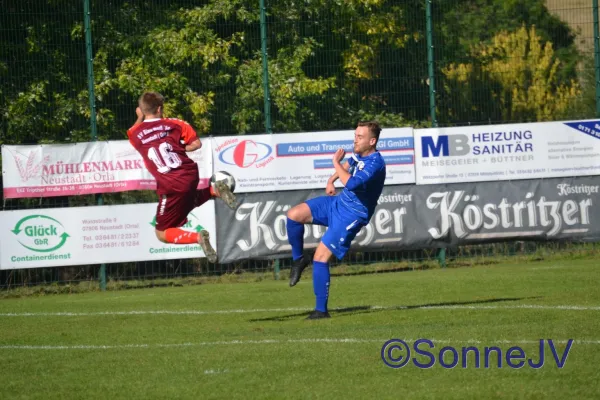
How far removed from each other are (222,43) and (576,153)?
6970 millimetres

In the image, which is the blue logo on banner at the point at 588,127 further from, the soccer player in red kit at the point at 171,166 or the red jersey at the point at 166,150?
the red jersey at the point at 166,150

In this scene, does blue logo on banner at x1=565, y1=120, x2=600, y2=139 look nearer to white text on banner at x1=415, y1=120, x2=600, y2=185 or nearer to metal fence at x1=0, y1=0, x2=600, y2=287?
white text on banner at x1=415, y1=120, x2=600, y2=185

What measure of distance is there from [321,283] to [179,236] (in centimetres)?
153

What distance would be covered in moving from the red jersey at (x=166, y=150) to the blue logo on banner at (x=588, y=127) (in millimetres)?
9471

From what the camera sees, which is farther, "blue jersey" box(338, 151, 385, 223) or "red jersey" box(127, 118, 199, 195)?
"blue jersey" box(338, 151, 385, 223)

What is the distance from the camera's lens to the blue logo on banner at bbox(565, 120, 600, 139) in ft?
57.3

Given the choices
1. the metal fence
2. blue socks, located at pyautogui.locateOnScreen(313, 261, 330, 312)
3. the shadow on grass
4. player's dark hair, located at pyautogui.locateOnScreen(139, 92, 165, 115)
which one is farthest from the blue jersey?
the metal fence

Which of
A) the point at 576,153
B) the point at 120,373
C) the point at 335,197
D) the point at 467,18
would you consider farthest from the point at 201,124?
the point at 467,18

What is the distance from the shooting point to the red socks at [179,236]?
32.7ft

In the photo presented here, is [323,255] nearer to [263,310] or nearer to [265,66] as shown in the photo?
[263,310]

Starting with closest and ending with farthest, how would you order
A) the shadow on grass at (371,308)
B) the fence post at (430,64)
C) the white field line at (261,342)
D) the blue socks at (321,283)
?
the white field line at (261,342) < the blue socks at (321,283) < the shadow on grass at (371,308) < the fence post at (430,64)

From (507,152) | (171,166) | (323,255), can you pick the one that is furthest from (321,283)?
(507,152)

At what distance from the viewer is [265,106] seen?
1745 cm

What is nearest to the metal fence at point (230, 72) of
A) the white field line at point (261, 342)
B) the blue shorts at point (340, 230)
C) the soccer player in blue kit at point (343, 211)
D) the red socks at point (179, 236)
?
the red socks at point (179, 236)
